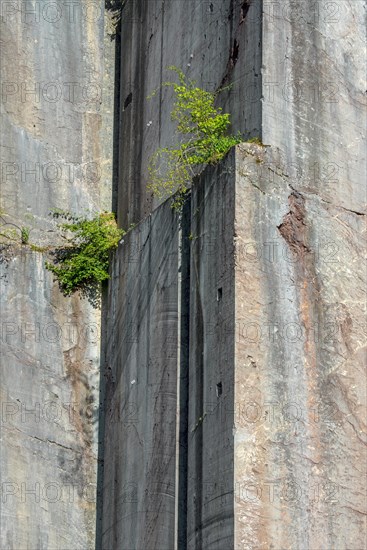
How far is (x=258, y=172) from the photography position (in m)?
13.1

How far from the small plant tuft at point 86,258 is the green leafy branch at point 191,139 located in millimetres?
711

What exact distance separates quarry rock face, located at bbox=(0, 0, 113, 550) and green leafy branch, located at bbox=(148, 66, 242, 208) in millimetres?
1327

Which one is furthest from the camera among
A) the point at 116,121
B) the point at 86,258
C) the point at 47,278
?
the point at 116,121

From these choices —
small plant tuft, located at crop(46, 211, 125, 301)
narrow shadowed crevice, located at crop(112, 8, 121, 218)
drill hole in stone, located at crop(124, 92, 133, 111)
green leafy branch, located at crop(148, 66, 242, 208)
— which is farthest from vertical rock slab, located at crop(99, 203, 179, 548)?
drill hole in stone, located at crop(124, 92, 133, 111)

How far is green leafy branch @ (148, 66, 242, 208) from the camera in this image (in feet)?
45.0

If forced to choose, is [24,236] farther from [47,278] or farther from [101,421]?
[101,421]

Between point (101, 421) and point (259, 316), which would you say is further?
point (101, 421)

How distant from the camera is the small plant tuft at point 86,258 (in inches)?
590

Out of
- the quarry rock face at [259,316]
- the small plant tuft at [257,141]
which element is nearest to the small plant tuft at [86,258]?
the quarry rock face at [259,316]

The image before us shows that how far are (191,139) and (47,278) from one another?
6.46 feet

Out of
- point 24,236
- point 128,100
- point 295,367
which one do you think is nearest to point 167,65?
point 128,100

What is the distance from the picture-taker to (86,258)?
1507 centimetres

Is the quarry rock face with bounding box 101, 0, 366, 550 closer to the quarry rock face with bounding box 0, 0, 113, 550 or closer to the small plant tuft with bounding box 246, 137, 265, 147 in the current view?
the small plant tuft with bounding box 246, 137, 265, 147

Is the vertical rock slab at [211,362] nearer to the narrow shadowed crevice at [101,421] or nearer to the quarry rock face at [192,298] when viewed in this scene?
the quarry rock face at [192,298]
